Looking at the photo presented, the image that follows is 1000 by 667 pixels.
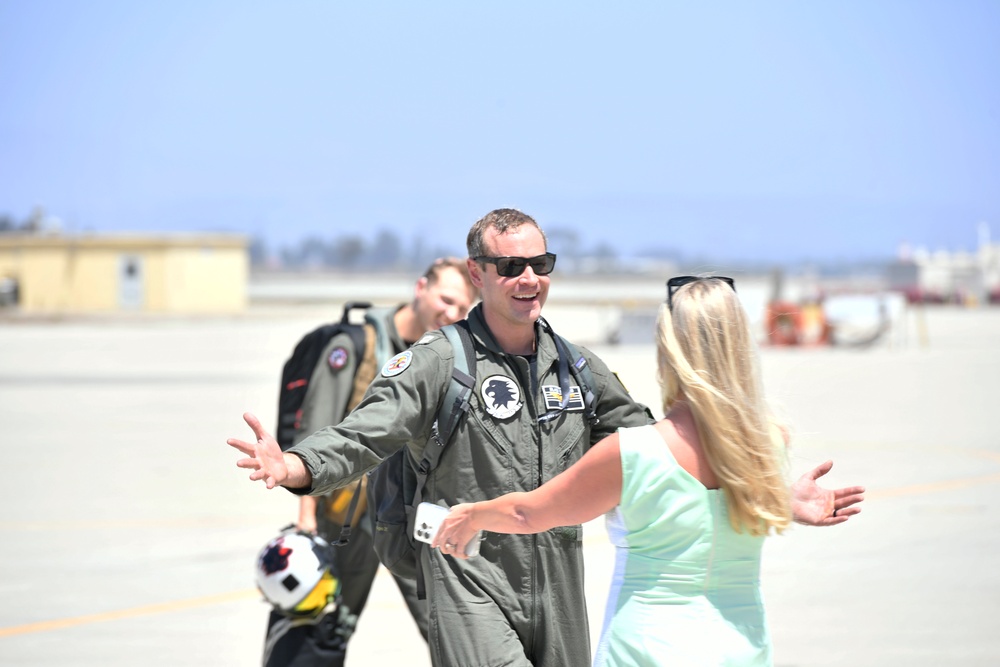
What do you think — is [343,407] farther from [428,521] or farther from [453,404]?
[428,521]

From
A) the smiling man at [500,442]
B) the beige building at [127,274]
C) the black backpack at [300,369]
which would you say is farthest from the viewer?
the beige building at [127,274]

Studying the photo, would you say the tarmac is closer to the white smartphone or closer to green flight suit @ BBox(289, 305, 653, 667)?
green flight suit @ BBox(289, 305, 653, 667)

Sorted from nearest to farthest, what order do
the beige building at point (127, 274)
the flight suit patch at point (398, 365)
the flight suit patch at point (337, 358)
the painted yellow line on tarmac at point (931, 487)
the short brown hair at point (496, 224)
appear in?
1. the flight suit patch at point (398, 365)
2. the short brown hair at point (496, 224)
3. the flight suit patch at point (337, 358)
4. the painted yellow line on tarmac at point (931, 487)
5. the beige building at point (127, 274)

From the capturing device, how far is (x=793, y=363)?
101 feet

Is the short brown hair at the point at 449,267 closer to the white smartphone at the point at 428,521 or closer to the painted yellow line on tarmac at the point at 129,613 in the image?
the white smartphone at the point at 428,521

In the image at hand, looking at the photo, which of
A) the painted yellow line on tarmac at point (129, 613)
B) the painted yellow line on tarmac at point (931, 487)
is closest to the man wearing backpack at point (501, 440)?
the painted yellow line on tarmac at point (129, 613)

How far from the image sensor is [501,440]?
405 cm

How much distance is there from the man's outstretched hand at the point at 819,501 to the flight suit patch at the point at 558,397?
78cm

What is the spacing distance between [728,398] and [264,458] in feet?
4.11

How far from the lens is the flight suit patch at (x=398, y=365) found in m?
4.01

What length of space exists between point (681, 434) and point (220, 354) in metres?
31.2

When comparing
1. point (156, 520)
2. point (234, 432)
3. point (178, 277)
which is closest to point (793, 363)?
point (234, 432)

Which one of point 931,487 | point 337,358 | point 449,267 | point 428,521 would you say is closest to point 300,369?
point 337,358

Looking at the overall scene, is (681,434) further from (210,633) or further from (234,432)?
(234,432)
